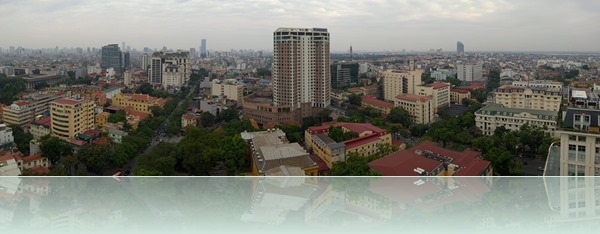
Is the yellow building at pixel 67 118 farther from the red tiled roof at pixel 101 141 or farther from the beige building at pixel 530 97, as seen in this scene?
the beige building at pixel 530 97

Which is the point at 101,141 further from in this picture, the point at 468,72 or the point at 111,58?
the point at 111,58

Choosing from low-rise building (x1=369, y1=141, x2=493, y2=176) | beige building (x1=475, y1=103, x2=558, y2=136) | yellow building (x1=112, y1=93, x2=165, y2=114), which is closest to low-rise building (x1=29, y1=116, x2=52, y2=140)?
yellow building (x1=112, y1=93, x2=165, y2=114)

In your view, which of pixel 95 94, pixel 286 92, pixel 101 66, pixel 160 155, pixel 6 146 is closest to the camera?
pixel 160 155

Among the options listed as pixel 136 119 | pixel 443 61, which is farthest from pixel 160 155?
pixel 443 61

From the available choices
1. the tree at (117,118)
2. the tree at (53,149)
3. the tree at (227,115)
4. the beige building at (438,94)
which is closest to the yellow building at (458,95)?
the beige building at (438,94)

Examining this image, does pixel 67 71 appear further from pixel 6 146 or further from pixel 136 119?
pixel 6 146

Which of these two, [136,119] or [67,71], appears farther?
[67,71]

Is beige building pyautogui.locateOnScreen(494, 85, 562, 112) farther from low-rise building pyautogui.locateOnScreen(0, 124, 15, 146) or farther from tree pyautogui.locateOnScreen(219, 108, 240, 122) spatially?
low-rise building pyautogui.locateOnScreen(0, 124, 15, 146)
